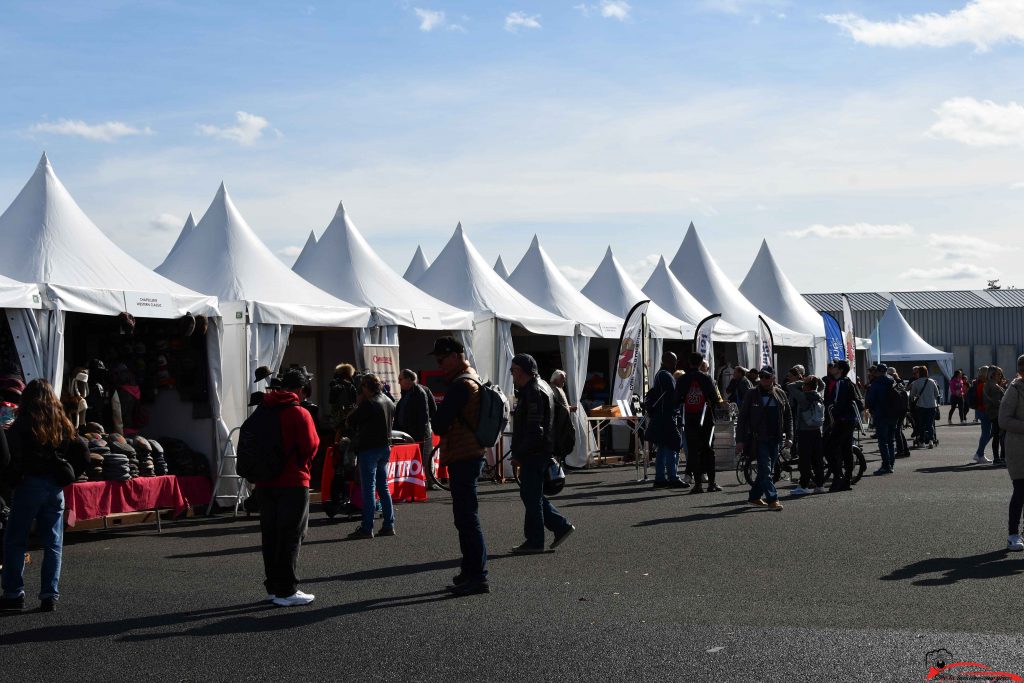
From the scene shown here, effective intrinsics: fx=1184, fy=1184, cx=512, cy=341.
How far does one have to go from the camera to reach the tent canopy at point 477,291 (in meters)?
19.1

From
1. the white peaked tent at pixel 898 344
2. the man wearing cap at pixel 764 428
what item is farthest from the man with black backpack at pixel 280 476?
the white peaked tent at pixel 898 344

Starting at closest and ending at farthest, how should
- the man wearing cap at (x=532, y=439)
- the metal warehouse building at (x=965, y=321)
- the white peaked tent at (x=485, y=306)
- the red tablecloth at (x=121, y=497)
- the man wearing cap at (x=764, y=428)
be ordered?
the man wearing cap at (x=532, y=439), the red tablecloth at (x=121, y=497), the man wearing cap at (x=764, y=428), the white peaked tent at (x=485, y=306), the metal warehouse building at (x=965, y=321)

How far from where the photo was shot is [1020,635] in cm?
619

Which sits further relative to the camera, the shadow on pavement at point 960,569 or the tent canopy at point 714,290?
the tent canopy at point 714,290

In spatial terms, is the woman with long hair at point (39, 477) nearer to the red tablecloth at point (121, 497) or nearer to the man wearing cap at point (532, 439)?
the red tablecloth at point (121, 497)

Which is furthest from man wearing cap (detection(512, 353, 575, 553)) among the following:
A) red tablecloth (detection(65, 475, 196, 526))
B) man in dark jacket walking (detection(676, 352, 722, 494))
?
man in dark jacket walking (detection(676, 352, 722, 494))

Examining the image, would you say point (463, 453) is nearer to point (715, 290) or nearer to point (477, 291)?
point (477, 291)

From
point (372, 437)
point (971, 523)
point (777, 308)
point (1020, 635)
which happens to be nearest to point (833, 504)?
point (971, 523)

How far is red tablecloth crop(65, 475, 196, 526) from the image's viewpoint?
35.6 feet

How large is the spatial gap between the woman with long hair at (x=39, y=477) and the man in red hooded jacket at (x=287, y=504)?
1.27 meters

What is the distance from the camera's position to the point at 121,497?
11367 mm

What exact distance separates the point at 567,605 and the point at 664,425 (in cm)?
800

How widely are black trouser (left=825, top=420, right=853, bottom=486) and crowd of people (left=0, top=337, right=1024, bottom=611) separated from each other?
2 centimetres

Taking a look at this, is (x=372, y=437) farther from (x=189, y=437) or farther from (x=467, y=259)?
(x=467, y=259)
